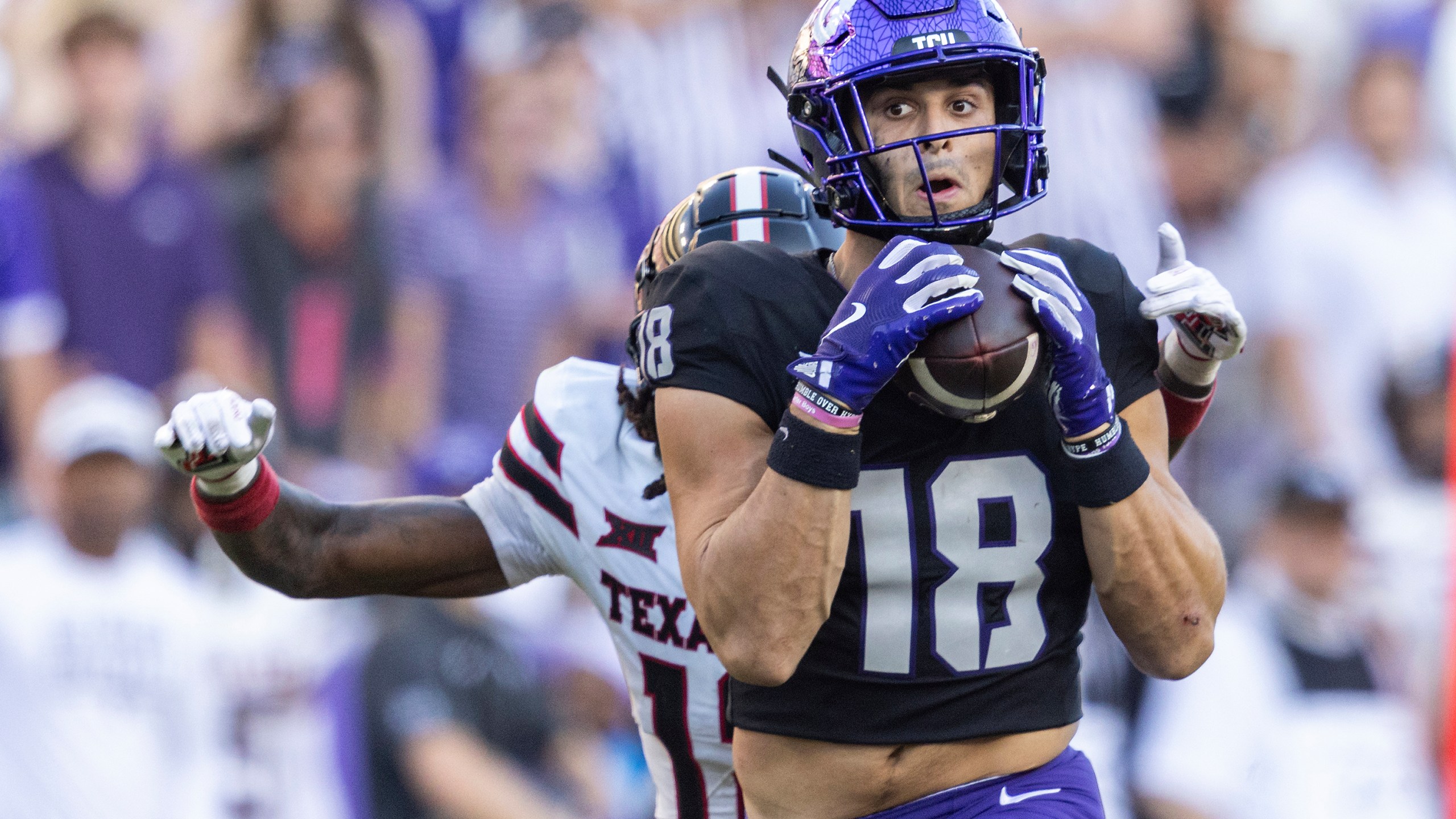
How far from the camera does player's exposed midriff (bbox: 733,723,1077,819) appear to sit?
2.06m

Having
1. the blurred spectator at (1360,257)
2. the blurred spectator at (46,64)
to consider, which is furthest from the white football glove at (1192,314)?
the blurred spectator at (1360,257)

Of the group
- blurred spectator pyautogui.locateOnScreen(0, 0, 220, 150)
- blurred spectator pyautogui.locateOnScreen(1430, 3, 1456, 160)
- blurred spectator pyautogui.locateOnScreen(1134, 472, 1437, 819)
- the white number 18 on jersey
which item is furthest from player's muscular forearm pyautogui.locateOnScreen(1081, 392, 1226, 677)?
blurred spectator pyautogui.locateOnScreen(1430, 3, 1456, 160)

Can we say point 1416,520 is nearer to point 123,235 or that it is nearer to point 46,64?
point 123,235

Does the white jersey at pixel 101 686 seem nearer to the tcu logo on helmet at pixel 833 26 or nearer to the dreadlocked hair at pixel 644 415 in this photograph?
the dreadlocked hair at pixel 644 415

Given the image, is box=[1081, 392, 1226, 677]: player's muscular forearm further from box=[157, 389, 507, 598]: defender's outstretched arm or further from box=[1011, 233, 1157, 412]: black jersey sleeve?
box=[157, 389, 507, 598]: defender's outstretched arm

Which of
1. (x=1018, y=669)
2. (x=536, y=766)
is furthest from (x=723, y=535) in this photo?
(x=536, y=766)

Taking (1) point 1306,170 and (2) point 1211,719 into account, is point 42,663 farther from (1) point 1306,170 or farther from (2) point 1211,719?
(1) point 1306,170

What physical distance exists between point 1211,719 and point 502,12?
367cm

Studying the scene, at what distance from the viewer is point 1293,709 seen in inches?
224

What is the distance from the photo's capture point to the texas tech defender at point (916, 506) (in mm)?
1977

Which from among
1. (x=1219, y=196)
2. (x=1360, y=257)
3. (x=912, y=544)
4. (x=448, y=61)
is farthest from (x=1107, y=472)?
(x=1360, y=257)

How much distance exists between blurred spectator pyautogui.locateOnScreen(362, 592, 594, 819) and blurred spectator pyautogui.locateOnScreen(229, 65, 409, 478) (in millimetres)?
690

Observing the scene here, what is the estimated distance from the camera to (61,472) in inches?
207

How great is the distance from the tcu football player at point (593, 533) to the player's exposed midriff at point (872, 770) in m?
0.58
